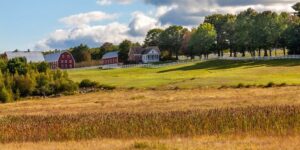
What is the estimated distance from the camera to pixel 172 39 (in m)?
190

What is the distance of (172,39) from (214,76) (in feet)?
301

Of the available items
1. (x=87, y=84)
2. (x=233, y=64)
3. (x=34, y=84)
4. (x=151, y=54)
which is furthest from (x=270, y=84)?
(x=151, y=54)

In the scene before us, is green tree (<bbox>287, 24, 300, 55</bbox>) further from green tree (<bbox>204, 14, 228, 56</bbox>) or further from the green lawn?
green tree (<bbox>204, 14, 228, 56</bbox>)

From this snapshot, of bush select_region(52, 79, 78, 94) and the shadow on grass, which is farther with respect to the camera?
the shadow on grass

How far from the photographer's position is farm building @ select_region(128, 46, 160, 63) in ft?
610

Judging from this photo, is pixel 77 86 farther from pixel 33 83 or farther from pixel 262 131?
pixel 262 131

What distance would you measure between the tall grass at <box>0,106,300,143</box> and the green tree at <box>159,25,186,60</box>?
15614 cm

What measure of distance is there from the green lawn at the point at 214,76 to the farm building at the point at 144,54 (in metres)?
44.6

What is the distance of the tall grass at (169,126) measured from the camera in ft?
88.4

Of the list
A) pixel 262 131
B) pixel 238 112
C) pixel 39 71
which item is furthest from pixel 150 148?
pixel 39 71

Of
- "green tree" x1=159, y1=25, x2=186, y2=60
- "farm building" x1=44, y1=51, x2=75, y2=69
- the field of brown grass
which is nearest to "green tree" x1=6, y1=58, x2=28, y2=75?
the field of brown grass

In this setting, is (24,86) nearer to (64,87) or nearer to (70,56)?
(64,87)

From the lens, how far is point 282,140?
877 inches

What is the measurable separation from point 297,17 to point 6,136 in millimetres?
138600
